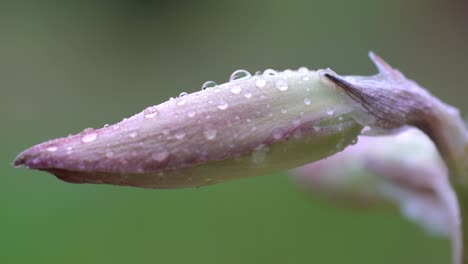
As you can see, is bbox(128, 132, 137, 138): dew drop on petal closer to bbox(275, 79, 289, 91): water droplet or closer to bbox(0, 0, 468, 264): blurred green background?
bbox(275, 79, 289, 91): water droplet

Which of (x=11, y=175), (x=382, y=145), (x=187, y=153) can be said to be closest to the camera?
(x=187, y=153)

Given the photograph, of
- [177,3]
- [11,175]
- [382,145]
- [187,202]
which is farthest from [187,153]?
[177,3]

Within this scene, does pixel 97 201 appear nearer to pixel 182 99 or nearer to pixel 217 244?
pixel 217 244

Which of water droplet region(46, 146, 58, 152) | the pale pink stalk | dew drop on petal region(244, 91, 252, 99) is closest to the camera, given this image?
water droplet region(46, 146, 58, 152)

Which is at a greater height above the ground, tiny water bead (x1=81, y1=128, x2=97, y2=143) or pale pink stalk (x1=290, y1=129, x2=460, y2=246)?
pale pink stalk (x1=290, y1=129, x2=460, y2=246)

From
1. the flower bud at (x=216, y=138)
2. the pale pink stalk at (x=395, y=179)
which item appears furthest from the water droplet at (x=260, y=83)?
the pale pink stalk at (x=395, y=179)

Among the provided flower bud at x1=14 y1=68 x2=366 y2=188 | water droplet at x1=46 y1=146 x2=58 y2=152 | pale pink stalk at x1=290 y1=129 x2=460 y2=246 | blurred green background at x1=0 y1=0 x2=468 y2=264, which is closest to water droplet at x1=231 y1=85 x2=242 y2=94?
flower bud at x1=14 y1=68 x2=366 y2=188

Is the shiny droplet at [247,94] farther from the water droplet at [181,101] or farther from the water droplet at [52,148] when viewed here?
the water droplet at [52,148]
